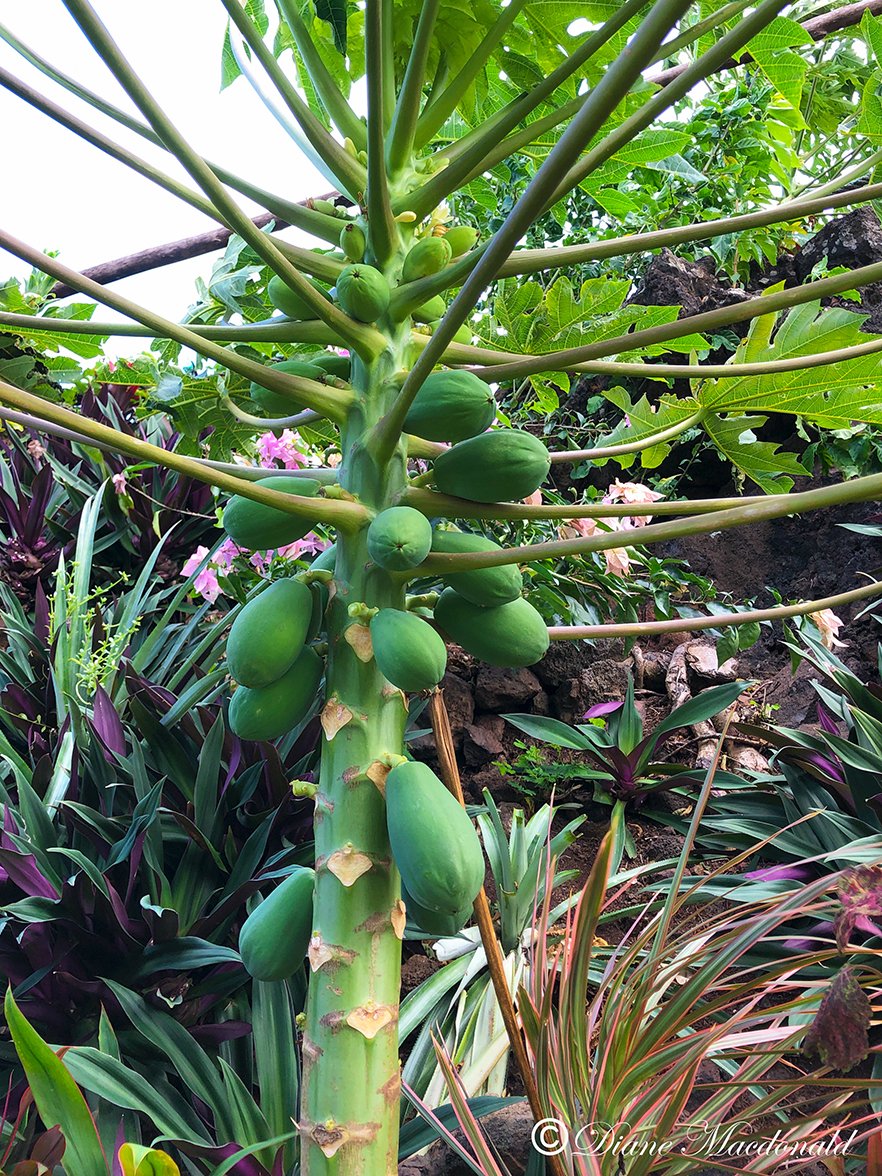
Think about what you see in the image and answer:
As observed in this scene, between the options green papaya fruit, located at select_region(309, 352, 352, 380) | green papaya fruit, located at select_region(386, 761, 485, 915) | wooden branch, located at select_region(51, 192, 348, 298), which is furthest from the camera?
wooden branch, located at select_region(51, 192, 348, 298)

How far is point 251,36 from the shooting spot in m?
0.91

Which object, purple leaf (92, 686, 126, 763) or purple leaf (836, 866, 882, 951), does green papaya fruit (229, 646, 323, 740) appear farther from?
purple leaf (92, 686, 126, 763)

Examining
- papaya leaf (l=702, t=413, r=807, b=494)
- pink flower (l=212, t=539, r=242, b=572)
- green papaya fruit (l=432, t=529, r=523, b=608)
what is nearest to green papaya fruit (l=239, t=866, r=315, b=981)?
green papaya fruit (l=432, t=529, r=523, b=608)

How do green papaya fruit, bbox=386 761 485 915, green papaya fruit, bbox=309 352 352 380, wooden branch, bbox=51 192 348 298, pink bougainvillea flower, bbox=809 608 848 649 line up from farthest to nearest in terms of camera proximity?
pink bougainvillea flower, bbox=809 608 848 649 < wooden branch, bbox=51 192 348 298 < green papaya fruit, bbox=309 352 352 380 < green papaya fruit, bbox=386 761 485 915

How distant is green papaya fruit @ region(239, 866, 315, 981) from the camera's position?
0.81m

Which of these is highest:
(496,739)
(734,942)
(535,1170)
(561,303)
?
(561,303)

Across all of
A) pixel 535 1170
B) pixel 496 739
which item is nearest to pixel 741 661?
pixel 496 739

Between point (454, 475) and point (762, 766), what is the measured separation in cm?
171

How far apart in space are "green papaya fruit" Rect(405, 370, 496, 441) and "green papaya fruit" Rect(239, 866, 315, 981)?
0.47m

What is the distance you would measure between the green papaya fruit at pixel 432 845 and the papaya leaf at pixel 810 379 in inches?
29.5

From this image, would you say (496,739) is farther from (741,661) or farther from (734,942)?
(734,942)

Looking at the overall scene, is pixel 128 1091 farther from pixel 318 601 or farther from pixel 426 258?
pixel 426 258

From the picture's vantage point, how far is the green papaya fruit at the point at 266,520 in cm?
87

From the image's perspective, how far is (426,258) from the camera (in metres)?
0.94
